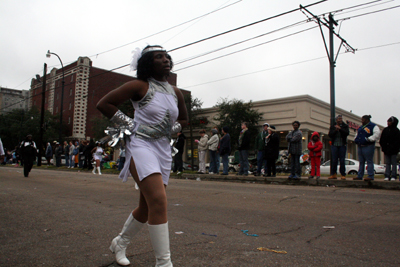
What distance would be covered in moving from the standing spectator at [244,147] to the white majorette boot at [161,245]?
1018 cm

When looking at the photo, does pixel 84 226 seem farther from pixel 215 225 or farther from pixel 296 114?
pixel 296 114

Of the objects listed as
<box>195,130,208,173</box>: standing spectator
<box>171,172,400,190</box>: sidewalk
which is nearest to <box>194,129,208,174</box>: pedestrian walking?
<box>195,130,208,173</box>: standing spectator

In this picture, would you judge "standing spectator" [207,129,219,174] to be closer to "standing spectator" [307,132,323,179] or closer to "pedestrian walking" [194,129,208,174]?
"pedestrian walking" [194,129,208,174]

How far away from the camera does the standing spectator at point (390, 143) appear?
9227 millimetres

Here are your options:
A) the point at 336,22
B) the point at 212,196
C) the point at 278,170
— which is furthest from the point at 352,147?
the point at 212,196

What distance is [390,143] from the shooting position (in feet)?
30.5

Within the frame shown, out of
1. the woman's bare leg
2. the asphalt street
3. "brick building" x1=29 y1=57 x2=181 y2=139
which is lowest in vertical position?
the asphalt street

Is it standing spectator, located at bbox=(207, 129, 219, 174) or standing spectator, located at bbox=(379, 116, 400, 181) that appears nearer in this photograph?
standing spectator, located at bbox=(379, 116, 400, 181)

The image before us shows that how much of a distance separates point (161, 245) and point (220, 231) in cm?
178

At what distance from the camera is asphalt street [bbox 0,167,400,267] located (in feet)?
9.45

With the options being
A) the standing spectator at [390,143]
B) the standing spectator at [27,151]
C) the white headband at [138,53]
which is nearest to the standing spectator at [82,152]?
the standing spectator at [27,151]

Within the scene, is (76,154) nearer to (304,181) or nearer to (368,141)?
(304,181)

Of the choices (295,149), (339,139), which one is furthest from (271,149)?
(339,139)

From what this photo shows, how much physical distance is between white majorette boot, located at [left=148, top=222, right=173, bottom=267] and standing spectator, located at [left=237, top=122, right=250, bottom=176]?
10.2m
